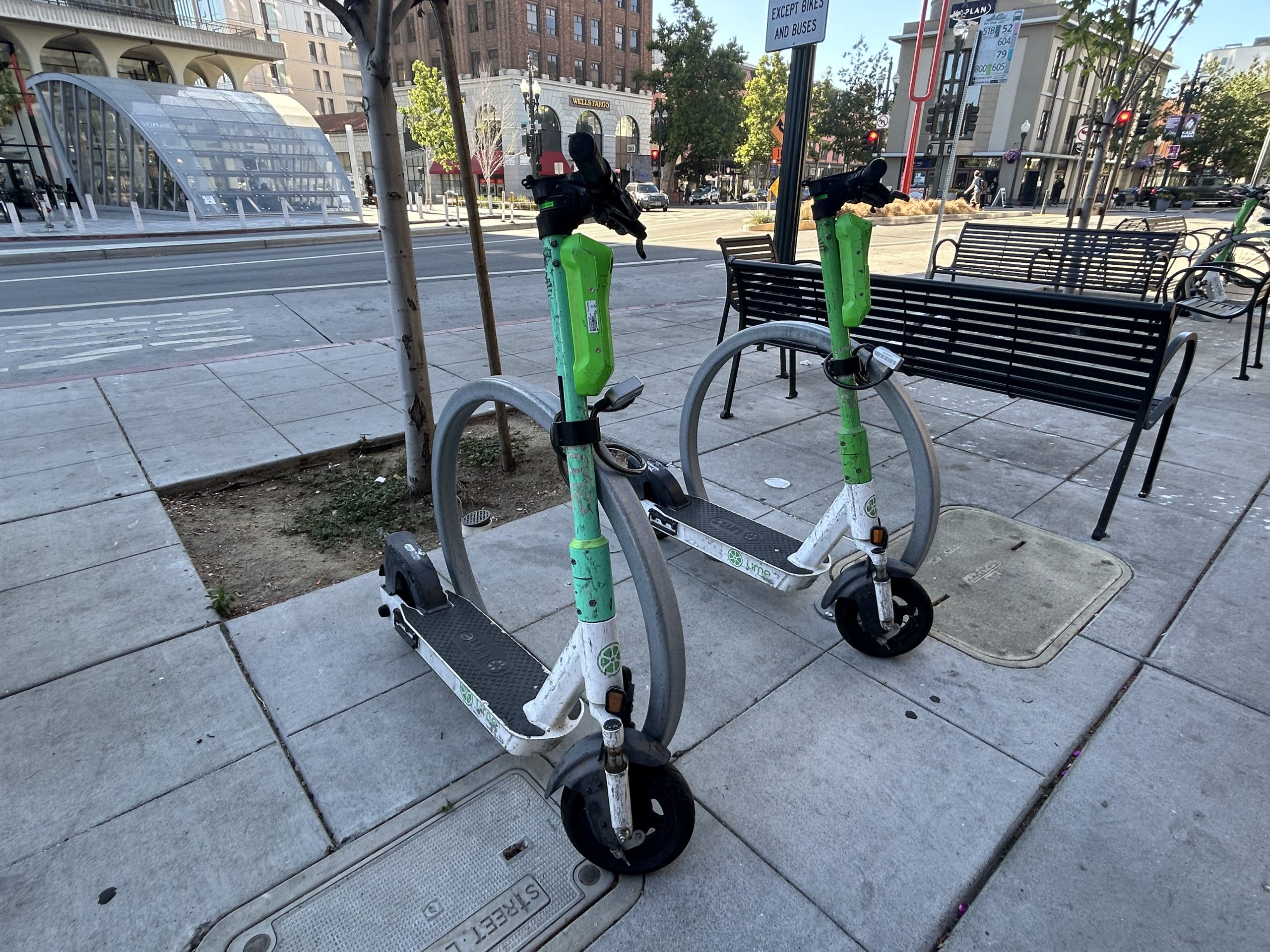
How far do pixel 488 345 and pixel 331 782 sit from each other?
2579mm

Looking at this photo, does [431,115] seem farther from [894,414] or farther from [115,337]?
[894,414]

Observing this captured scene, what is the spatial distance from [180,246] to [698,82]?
4530cm

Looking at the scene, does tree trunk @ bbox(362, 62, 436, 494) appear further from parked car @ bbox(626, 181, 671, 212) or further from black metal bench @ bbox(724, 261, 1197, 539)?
parked car @ bbox(626, 181, 671, 212)

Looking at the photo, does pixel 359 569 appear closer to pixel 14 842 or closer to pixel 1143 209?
pixel 14 842

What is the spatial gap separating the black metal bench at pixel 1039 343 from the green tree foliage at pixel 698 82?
5498cm

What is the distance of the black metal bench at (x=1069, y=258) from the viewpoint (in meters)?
8.54

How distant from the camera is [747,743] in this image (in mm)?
2334

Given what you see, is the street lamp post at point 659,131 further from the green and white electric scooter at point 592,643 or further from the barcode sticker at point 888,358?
the green and white electric scooter at point 592,643

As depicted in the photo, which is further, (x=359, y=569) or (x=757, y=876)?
(x=359, y=569)

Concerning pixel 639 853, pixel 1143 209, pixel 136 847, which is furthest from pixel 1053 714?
pixel 1143 209

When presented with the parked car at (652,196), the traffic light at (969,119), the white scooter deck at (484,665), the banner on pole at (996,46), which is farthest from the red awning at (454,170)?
the white scooter deck at (484,665)

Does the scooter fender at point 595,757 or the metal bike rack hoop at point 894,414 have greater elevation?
the metal bike rack hoop at point 894,414

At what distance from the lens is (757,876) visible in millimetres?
1883

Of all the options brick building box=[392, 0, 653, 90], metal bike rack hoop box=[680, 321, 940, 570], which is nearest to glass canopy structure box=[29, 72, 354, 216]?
brick building box=[392, 0, 653, 90]
